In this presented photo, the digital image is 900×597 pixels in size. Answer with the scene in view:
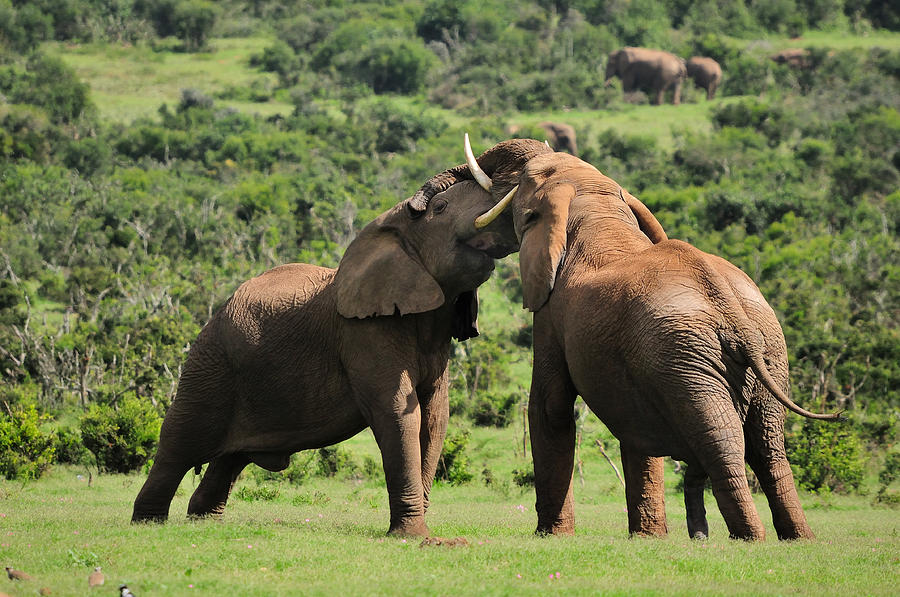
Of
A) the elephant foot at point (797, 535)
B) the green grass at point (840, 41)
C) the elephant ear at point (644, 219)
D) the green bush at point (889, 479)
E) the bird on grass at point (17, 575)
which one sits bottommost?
the green bush at point (889, 479)

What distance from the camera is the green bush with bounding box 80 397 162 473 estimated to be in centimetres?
1503

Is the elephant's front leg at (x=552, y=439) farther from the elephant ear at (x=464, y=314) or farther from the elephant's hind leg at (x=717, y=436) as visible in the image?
the elephant's hind leg at (x=717, y=436)

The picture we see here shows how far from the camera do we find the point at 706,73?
197ft

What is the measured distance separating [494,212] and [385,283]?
957 millimetres

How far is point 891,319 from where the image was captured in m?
24.8

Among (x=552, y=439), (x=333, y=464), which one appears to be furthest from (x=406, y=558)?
(x=333, y=464)

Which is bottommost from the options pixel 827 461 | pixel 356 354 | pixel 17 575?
pixel 827 461

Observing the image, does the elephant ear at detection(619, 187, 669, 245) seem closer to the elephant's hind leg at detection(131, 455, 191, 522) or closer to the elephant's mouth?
the elephant's mouth

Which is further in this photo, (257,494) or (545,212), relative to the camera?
(257,494)

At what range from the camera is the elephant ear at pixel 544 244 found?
29.1 ft

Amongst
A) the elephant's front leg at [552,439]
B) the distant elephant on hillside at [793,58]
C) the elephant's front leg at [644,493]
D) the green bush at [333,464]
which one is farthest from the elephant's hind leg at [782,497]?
the distant elephant on hillside at [793,58]

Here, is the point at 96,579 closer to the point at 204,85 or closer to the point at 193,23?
the point at 204,85

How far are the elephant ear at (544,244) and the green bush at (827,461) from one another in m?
7.15

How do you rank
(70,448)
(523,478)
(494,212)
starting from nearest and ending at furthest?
(494,212) → (523,478) → (70,448)
